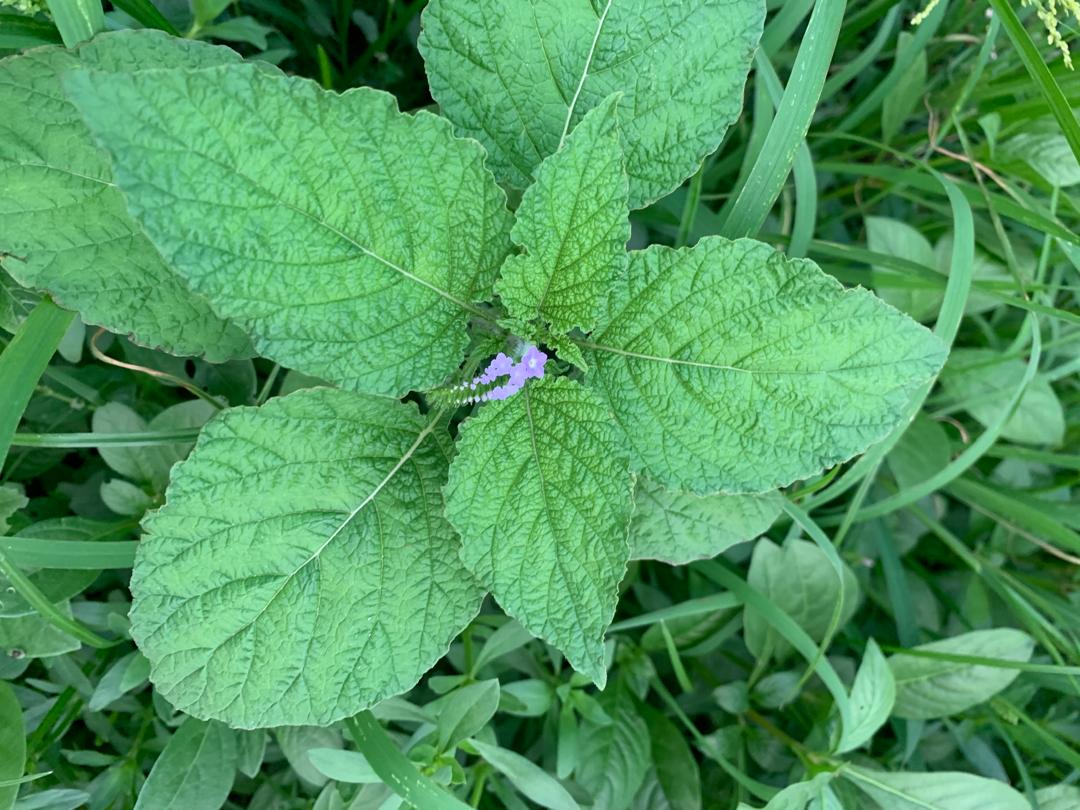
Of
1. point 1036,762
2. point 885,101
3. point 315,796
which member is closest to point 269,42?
point 885,101

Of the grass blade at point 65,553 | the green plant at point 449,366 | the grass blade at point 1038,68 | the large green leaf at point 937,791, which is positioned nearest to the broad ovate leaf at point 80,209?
the green plant at point 449,366

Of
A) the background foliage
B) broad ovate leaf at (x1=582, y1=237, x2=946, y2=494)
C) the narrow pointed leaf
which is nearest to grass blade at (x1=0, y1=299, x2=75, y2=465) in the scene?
the background foliage

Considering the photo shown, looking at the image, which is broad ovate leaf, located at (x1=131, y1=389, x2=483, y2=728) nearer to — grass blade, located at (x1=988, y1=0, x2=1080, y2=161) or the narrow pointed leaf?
the narrow pointed leaf

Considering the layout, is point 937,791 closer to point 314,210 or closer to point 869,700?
point 869,700

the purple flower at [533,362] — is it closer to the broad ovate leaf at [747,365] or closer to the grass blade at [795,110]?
the broad ovate leaf at [747,365]

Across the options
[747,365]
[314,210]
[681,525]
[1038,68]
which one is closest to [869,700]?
[681,525]
